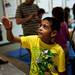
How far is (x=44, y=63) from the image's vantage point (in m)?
1.52

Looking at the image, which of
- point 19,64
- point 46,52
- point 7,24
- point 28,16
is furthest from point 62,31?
point 19,64

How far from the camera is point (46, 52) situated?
4.96ft

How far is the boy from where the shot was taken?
1.52 metres

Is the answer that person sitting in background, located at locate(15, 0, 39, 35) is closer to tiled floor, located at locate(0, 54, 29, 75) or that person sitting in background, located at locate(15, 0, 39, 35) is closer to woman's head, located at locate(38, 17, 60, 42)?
tiled floor, located at locate(0, 54, 29, 75)

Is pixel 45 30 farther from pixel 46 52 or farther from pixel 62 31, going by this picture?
pixel 62 31

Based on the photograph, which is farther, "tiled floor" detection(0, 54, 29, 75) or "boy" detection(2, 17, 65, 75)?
"tiled floor" detection(0, 54, 29, 75)

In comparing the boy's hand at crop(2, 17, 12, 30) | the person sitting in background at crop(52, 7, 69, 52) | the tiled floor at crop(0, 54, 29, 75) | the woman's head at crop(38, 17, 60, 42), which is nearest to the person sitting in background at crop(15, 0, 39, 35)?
the person sitting in background at crop(52, 7, 69, 52)

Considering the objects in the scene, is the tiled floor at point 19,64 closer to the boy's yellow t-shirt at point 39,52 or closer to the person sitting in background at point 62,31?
the person sitting in background at point 62,31

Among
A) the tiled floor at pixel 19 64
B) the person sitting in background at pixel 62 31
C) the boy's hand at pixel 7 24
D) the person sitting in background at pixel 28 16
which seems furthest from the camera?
the tiled floor at pixel 19 64

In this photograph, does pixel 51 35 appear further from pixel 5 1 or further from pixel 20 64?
pixel 5 1

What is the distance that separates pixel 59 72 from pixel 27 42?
0.34 m

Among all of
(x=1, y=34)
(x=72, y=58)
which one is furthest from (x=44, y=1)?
(x=72, y=58)

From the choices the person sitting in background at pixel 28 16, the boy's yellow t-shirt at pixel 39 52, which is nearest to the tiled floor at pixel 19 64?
the person sitting in background at pixel 28 16

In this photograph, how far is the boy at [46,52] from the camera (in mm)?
1518
